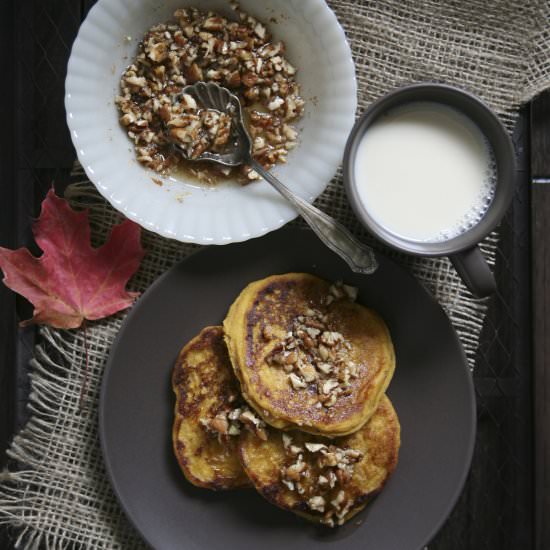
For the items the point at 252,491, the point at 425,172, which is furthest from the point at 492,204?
the point at 252,491

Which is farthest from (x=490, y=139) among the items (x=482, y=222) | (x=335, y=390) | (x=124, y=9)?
(x=124, y=9)

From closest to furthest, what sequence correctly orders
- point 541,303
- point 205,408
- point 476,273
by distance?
point 476,273 < point 205,408 < point 541,303

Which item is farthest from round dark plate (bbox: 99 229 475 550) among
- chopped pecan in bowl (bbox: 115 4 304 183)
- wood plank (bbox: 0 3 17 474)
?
wood plank (bbox: 0 3 17 474)

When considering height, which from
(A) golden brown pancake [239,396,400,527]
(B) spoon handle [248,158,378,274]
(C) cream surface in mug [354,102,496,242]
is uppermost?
(C) cream surface in mug [354,102,496,242]

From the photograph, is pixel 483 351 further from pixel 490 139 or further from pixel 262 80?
pixel 262 80

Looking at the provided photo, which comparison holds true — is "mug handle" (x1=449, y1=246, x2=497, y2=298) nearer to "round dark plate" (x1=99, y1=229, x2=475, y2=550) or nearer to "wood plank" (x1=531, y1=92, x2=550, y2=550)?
"round dark plate" (x1=99, y1=229, x2=475, y2=550)

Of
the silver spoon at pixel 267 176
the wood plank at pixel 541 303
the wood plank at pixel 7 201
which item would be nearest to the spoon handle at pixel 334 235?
the silver spoon at pixel 267 176

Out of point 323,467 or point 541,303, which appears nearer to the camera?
point 323,467

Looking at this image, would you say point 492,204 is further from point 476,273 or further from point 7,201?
point 7,201
